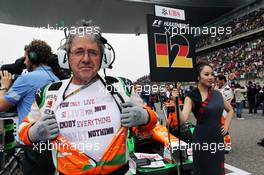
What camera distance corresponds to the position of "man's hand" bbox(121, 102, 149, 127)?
1310 mm

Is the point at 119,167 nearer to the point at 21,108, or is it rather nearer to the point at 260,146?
the point at 21,108

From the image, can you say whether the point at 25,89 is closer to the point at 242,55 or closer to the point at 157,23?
the point at 157,23

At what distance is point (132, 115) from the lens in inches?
51.4

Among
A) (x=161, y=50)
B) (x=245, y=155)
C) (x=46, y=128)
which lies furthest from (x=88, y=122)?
(x=245, y=155)

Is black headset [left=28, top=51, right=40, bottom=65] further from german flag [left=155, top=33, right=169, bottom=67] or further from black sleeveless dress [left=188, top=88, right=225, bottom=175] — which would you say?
black sleeveless dress [left=188, top=88, right=225, bottom=175]

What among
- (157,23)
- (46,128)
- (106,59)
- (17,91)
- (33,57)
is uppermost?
(157,23)

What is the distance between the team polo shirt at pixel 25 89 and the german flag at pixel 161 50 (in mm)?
1082

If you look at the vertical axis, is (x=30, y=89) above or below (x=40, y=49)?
below

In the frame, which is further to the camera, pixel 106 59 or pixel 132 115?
pixel 106 59

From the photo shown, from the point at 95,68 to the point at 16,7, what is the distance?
87.2 ft

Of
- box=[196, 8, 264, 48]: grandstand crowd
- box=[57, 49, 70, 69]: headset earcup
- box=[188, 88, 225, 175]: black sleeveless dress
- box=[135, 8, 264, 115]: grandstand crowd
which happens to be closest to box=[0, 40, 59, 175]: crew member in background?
box=[57, 49, 70, 69]: headset earcup

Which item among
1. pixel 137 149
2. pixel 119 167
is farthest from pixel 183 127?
pixel 119 167

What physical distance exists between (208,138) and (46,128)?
5.64 ft

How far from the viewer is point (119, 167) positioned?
1358 mm
